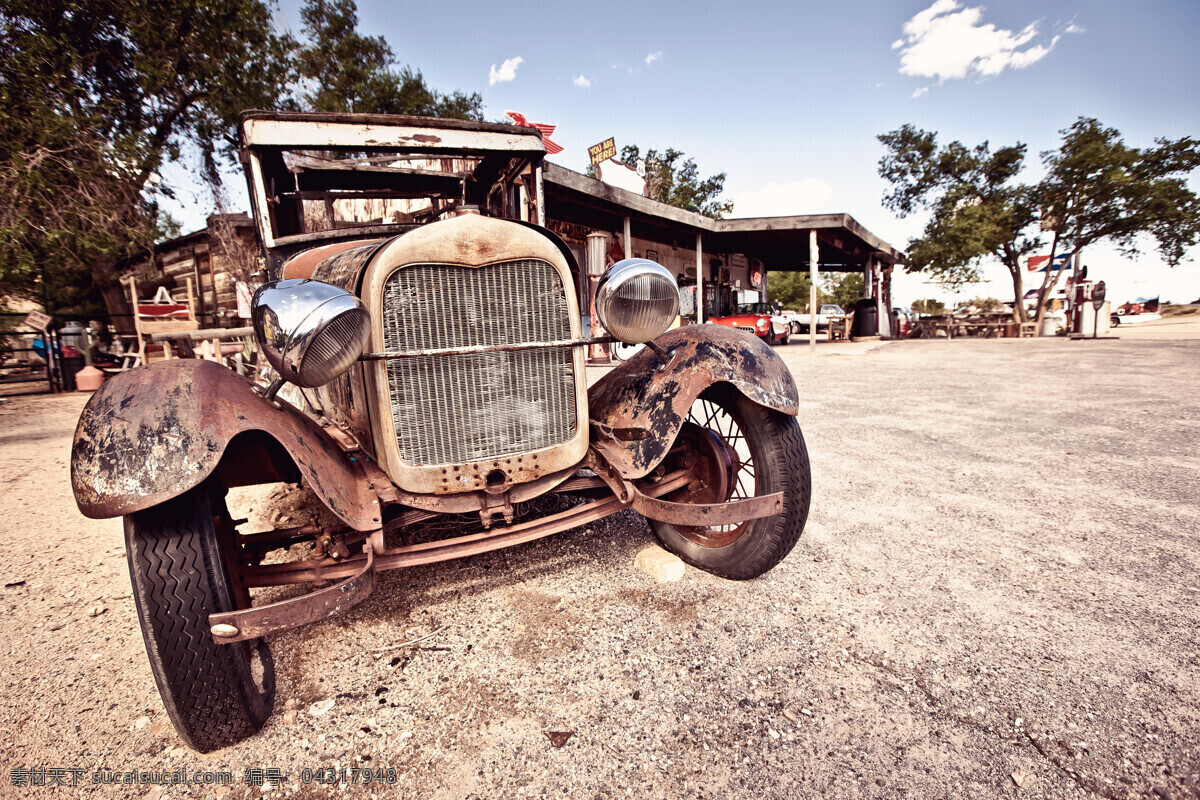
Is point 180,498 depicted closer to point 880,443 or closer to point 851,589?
point 851,589

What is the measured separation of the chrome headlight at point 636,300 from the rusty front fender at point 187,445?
38.8 inches

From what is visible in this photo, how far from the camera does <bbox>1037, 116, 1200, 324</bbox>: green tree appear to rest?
52.1 feet

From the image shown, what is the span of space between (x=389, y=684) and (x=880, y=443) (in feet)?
12.9

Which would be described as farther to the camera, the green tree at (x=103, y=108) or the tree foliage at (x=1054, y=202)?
the tree foliage at (x=1054, y=202)

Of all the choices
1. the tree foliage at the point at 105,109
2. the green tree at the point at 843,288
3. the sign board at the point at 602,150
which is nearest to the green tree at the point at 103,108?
A: the tree foliage at the point at 105,109

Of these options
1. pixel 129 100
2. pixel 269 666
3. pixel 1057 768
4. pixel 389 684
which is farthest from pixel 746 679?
pixel 129 100

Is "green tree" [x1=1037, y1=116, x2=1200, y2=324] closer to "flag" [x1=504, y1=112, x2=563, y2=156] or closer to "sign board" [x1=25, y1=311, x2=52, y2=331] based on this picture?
"flag" [x1=504, y1=112, x2=563, y2=156]

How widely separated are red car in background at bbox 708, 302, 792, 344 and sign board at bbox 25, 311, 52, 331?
1344 centimetres

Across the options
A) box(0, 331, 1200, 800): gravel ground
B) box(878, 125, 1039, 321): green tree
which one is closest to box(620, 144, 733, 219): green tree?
box(878, 125, 1039, 321): green tree

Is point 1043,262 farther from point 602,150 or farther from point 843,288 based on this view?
point 843,288

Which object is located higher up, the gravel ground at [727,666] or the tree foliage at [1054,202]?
the tree foliage at [1054,202]

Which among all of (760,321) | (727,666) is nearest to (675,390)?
(727,666)

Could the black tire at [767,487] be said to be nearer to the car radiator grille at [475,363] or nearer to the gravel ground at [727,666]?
the gravel ground at [727,666]

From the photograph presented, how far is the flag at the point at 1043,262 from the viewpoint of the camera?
56.1 ft
